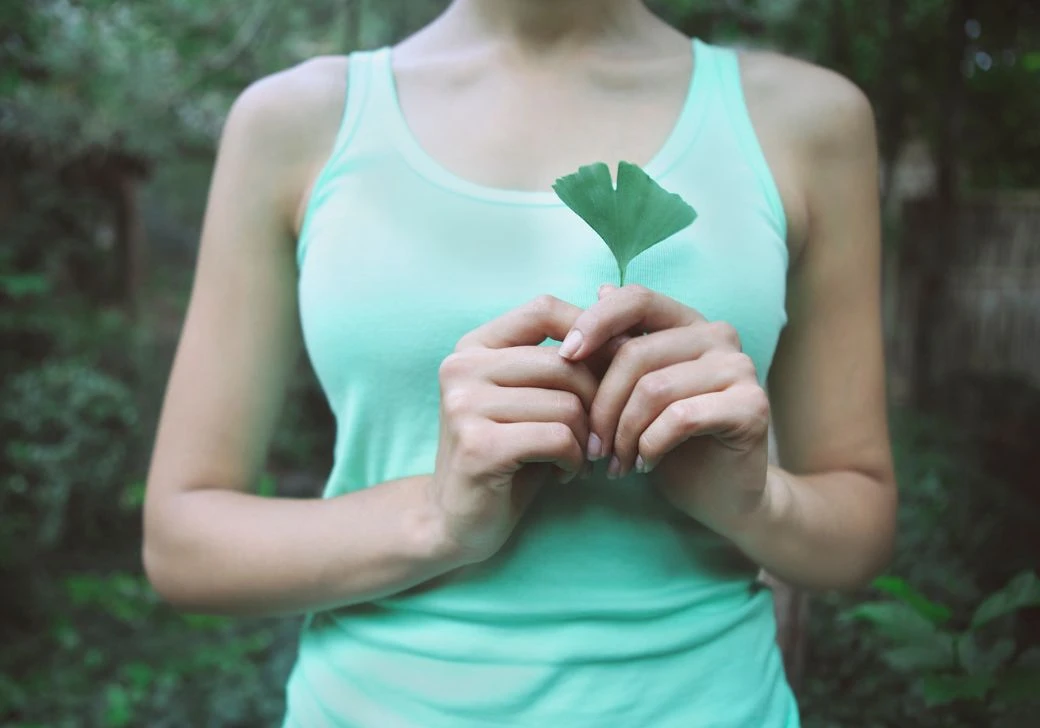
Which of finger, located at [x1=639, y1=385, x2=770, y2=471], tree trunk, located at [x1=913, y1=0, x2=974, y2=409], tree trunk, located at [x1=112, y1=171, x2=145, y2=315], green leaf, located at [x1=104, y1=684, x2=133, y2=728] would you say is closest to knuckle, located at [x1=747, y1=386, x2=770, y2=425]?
finger, located at [x1=639, y1=385, x2=770, y2=471]

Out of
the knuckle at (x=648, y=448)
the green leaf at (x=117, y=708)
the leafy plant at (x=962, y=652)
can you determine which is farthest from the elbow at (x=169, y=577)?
the green leaf at (x=117, y=708)

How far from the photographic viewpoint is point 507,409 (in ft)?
1.98

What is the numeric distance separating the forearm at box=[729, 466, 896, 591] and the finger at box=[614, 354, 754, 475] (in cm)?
14

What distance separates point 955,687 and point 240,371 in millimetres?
751

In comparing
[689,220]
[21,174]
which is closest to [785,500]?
[689,220]

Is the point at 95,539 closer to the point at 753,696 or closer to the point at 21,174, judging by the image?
the point at 21,174

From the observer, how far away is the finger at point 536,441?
1.94 ft

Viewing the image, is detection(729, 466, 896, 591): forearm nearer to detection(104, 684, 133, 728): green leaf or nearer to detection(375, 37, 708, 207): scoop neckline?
detection(375, 37, 708, 207): scoop neckline

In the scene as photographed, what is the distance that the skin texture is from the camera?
739mm

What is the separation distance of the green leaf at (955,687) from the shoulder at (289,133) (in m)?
0.77

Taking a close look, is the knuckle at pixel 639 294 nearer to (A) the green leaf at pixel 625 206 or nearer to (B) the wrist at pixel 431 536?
(A) the green leaf at pixel 625 206

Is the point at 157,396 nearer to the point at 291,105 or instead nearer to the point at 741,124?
the point at 291,105

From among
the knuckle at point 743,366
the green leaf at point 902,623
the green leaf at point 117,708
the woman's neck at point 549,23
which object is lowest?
the green leaf at point 117,708

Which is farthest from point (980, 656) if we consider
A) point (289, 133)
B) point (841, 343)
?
point (289, 133)
